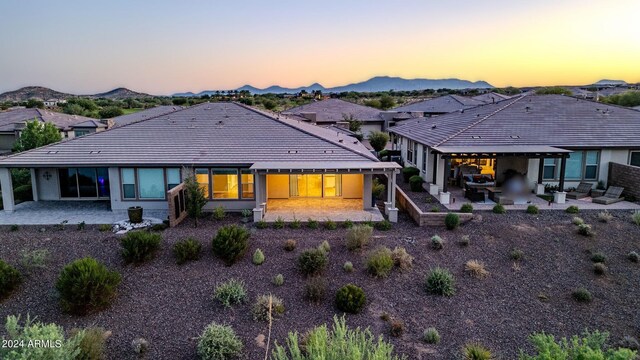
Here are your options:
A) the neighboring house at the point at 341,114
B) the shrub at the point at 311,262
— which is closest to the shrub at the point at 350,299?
the shrub at the point at 311,262

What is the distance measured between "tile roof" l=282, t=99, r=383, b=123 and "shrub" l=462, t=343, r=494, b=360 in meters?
37.4

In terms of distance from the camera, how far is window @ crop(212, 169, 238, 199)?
1970 cm

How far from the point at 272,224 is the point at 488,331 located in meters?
9.62

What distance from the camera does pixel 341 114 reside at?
48.4 m

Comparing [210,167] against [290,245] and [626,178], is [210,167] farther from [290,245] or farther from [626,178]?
[626,178]

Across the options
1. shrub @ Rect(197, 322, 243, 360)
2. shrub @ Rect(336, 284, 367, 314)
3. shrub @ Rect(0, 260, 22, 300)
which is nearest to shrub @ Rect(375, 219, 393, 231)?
shrub @ Rect(336, 284, 367, 314)

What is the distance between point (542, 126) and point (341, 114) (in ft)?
88.8

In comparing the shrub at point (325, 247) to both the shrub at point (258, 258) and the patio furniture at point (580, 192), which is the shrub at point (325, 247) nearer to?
the shrub at point (258, 258)

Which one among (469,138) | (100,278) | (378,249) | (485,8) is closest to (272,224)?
(378,249)

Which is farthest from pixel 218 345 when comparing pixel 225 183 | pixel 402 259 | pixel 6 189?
pixel 6 189

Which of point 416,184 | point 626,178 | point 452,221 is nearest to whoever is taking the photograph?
point 452,221

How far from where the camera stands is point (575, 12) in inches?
1137

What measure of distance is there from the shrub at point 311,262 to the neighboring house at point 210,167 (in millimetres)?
4715

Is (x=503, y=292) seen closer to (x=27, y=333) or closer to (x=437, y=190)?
(x=437, y=190)
